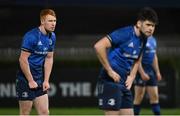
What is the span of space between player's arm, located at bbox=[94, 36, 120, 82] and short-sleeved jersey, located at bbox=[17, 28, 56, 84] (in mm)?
950

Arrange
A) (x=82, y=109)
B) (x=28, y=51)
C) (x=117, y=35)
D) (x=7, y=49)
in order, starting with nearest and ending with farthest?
(x=117, y=35)
(x=28, y=51)
(x=82, y=109)
(x=7, y=49)

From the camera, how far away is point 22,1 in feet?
51.4

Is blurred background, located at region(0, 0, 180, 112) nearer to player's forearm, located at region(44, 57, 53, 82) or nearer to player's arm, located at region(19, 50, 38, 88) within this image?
player's forearm, located at region(44, 57, 53, 82)

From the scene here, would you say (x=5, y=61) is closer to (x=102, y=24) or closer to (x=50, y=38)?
(x=102, y=24)

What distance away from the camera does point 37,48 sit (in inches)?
354

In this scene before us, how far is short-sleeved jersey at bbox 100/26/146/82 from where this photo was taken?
844 cm

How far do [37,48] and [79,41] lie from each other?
34.5 feet

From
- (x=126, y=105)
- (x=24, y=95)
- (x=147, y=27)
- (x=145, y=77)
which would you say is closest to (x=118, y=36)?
(x=147, y=27)

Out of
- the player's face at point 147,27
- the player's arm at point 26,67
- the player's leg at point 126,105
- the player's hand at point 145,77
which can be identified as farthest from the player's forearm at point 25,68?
the player's hand at point 145,77

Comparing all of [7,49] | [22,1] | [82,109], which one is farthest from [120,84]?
[7,49]

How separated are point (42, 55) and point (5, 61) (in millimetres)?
7752

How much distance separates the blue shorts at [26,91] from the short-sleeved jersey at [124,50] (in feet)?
3.24

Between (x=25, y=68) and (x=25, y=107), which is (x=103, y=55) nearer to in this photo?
(x=25, y=68)

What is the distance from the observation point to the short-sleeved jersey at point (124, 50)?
844 centimetres
